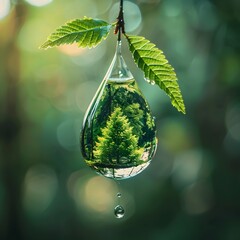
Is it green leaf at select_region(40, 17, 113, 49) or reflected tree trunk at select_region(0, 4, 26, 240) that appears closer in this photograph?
green leaf at select_region(40, 17, 113, 49)

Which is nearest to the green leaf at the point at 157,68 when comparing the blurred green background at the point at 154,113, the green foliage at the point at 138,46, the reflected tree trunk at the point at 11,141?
the green foliage at the point at 138,46

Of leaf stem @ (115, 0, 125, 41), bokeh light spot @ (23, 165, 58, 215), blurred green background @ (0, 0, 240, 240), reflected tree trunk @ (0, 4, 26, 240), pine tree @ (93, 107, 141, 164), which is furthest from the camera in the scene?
bokeh light spot @ (23, 165, 58, 215)

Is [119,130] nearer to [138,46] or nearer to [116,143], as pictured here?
[116,143]

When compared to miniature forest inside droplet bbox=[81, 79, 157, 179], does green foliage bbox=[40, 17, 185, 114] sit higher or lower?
higher

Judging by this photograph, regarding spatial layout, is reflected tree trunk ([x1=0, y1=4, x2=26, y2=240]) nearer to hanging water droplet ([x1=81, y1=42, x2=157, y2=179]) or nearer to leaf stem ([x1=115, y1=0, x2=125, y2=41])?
hanging water droplet ([x1=81, y1=42, x2=157, y2=179])

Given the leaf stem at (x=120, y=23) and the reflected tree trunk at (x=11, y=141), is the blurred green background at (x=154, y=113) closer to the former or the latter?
the reflected tree trunk at (x=11, y=141)

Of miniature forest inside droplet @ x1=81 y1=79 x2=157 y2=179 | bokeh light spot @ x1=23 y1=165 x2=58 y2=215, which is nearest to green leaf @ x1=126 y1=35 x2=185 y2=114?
miniature forest inside droplet @ x1=81 y1=79 x2=157 y2=179

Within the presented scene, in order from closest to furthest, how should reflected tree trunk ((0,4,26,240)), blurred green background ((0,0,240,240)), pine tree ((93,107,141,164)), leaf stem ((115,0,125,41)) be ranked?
leaf stem ((115,0,125,41)) → pine tree ((93,107,141,164)) → blurred green background ((0,0,240,240)) → reflected tree trunk ((0,4,26,240))

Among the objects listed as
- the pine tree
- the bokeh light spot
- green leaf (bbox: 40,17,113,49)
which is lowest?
the bokeh light spot
